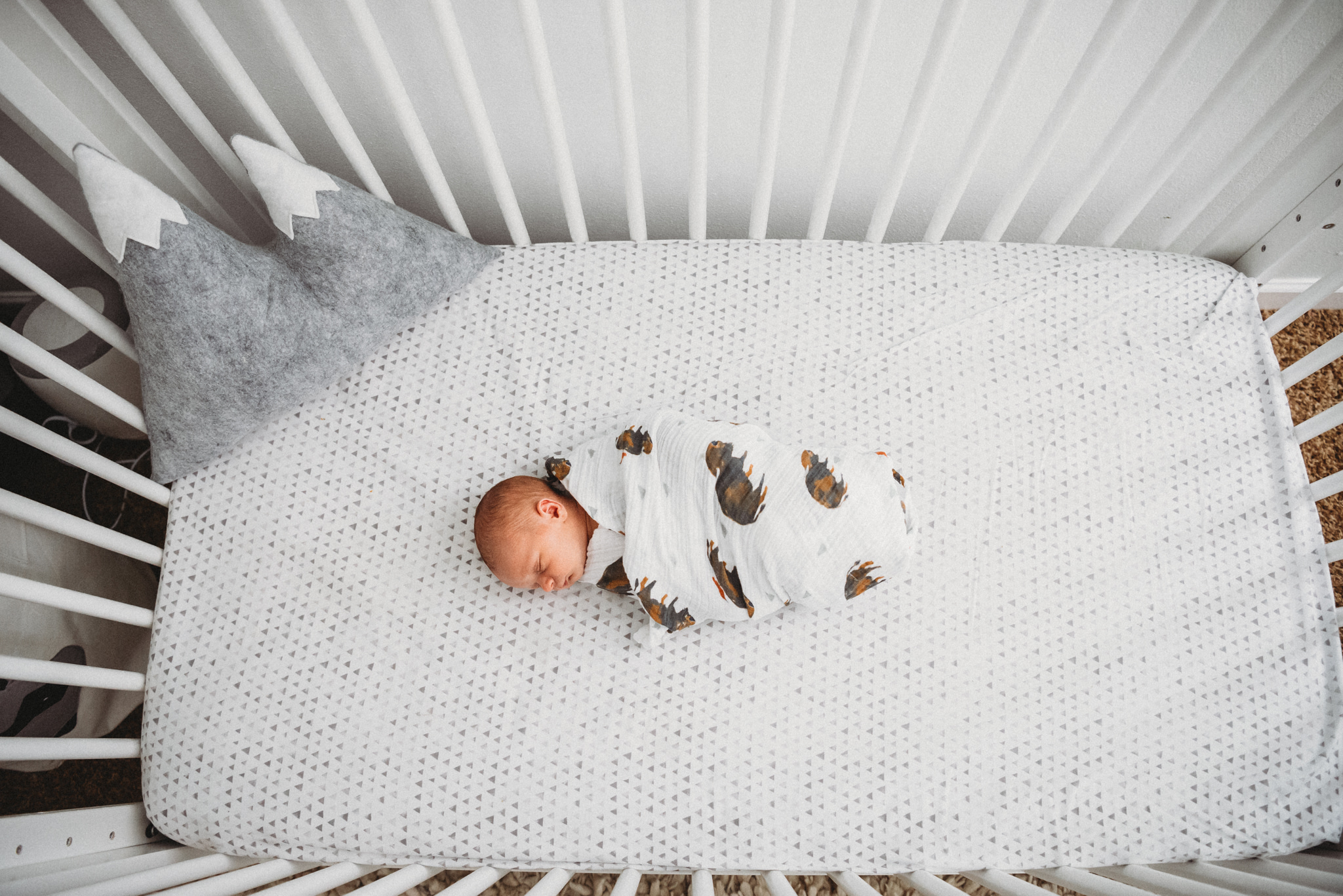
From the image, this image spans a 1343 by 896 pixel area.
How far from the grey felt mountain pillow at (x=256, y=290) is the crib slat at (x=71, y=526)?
0.35 ft

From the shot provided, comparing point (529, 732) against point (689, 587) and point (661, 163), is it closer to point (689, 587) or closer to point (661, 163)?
point (689, 587)

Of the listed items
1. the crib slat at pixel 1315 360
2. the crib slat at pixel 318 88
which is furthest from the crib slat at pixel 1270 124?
the crib slat at pixel 318 88

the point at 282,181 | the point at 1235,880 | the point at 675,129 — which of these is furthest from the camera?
the point at 675,129

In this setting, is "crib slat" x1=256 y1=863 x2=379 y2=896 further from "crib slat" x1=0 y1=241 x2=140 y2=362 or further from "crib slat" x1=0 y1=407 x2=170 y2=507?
"crib slat" x1=0 y1=241 x2=140 y2=362

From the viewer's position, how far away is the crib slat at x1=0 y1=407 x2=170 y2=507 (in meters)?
0.78

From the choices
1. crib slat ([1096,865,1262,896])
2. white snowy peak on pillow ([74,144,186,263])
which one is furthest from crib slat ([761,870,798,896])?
white snowy peak on pillow ([74,144,186,263])

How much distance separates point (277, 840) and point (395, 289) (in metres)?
0.72

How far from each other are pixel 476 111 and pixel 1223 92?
34.2 inches

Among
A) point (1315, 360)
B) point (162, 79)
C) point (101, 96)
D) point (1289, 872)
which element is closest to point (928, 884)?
point (1289, 872)

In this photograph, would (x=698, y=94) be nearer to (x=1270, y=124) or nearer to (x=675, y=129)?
(x=675, y=129)

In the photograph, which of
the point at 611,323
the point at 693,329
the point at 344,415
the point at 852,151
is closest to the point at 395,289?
the point at 344,415

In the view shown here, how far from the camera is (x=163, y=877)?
791 millimetres

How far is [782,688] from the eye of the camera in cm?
90

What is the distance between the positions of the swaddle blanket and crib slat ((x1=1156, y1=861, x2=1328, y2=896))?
0.45 metres
